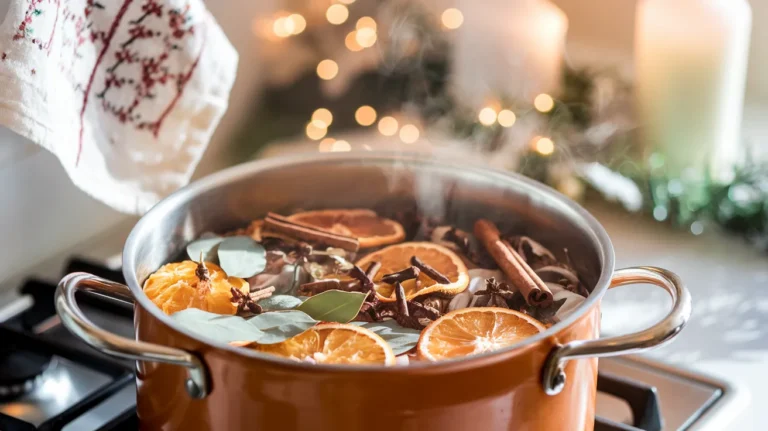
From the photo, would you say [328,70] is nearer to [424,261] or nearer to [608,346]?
[424,261]

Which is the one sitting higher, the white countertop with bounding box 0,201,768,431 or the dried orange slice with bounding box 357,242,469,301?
the dried orange slice with bounding box 357,242,469,301

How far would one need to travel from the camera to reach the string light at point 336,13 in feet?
4.83

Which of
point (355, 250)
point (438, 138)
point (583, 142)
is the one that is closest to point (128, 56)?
point (355, 250)

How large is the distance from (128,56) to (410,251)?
351 mm

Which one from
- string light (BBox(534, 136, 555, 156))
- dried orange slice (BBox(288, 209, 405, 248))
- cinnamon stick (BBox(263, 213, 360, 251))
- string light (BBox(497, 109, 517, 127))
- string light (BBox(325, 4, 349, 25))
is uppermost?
string light (BBox(325, 4, 349, 25))

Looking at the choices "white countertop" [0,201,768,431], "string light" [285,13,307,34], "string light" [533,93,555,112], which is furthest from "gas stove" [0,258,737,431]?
"string light" [285,13,307,34]

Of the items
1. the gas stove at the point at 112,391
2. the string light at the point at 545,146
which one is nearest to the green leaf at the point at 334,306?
the gas stove at the point at 112,391

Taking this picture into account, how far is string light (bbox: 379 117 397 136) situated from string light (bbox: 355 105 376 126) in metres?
0.04

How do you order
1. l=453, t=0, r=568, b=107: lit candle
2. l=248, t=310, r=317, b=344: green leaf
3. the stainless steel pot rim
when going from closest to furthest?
the stainless steel pot rim
l=248, t=310, r=317, b=344: green leaf
l=453, t=0, r=568, b=107: lit candle

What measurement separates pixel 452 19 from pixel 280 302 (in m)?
0.84

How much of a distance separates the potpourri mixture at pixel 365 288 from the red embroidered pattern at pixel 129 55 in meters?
0.17

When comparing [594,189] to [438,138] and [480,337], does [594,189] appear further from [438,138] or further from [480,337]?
[480,337]

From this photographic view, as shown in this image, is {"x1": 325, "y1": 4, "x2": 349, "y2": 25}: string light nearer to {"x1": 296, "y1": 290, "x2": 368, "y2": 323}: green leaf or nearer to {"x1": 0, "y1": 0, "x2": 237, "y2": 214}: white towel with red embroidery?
{"x1": 0, "y1": 0, "x2": 237, "y2": 214}: white towel with red embroidery

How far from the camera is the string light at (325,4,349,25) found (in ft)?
4.83
